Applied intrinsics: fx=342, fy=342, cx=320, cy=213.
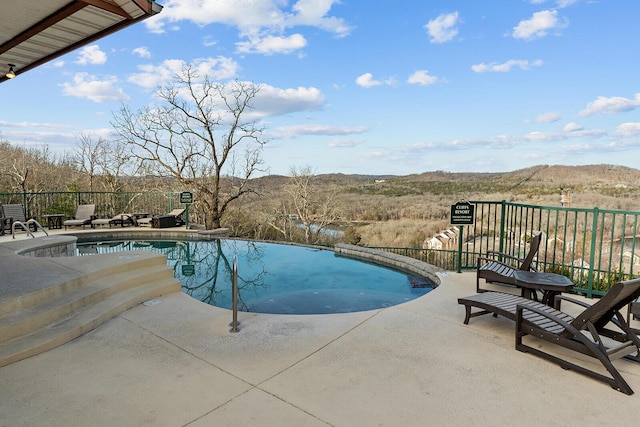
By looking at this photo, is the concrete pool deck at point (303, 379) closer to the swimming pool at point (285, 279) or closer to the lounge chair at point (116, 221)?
the swimming pool at point (285, 279)

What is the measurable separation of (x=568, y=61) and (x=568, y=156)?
1441 centimetres

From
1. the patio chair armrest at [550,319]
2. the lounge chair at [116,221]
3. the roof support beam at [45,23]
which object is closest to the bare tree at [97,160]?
the lounge chair at [116,221]

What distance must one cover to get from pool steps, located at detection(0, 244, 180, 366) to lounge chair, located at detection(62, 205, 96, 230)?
6694 mm

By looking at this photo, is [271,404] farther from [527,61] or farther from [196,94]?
[527,61]

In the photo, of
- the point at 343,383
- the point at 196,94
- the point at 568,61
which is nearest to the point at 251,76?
the point at 196,94

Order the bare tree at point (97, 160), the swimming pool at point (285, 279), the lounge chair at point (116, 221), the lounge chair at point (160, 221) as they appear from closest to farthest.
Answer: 1. the swimming pool at point (285, 279)
2. the lounge chair at point (116, 221)
3. the lounge chair at point (160, 221)
4. the bare tree at point (97, 160)

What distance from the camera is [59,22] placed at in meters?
4.17

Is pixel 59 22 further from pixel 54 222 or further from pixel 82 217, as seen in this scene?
pixel 54 222

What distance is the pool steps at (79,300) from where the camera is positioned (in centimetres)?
314

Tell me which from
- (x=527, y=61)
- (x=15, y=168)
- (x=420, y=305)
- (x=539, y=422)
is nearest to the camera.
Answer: (x=539, y=422)

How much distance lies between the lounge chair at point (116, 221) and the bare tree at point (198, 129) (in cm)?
298

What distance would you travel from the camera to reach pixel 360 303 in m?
5.32

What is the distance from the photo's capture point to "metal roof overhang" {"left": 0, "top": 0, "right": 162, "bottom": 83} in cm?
381

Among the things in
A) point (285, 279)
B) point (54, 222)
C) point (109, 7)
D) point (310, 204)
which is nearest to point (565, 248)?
point (285, 279)
